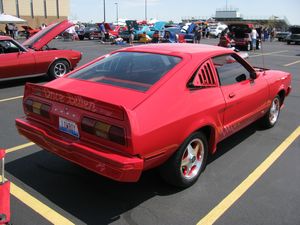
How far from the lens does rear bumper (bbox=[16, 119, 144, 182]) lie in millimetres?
3016

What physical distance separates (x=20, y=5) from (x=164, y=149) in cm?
7843

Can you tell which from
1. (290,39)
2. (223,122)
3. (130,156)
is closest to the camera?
(130,156)

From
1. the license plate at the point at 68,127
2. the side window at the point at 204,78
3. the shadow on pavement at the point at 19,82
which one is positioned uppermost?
the side window at the point at 204,78

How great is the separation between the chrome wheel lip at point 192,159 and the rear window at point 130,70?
31.8 inches

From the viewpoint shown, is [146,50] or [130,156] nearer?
[130,156]

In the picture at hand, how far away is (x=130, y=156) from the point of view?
3068 mm

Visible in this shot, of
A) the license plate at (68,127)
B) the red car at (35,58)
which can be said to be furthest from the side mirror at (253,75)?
the red car at (35,58)

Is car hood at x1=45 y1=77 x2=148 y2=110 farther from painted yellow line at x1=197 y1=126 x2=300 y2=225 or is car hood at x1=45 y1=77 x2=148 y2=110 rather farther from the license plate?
Result: painted yellow line at x1=197 y1=126 x2=300 y2=225

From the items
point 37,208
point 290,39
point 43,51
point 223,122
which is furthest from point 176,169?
point 290,39

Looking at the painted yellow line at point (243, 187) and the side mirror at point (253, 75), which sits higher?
the side mirror at point (253, 75)

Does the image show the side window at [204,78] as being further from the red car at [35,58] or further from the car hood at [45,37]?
the car hood at [45,37]

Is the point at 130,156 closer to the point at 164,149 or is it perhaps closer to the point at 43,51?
the point at 164,149

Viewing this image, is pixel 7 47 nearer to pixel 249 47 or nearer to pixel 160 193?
pixel 160 193

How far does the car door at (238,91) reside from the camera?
4.33 m
